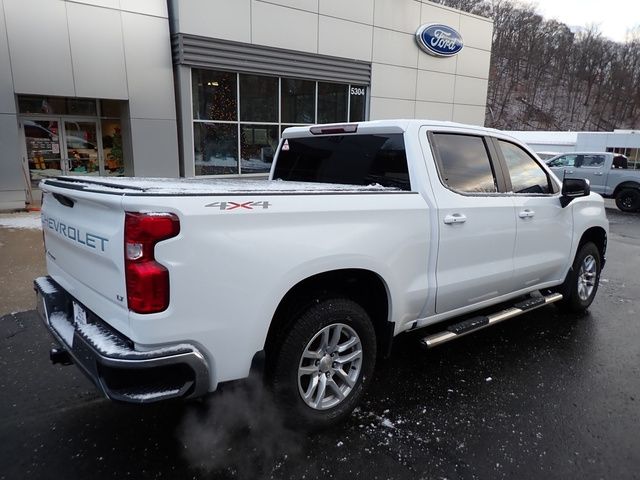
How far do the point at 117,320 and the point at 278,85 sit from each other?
515 inches

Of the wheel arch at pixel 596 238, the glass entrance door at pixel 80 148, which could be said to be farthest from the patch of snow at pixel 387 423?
the glass entrance door at pixel 80 148

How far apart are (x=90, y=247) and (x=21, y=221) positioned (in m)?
8.79

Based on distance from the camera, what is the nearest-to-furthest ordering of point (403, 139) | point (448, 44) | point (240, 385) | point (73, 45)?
1. point (240, 385)
2. point (403, 139)
3. point (73, 45)
4. point (448, 44)

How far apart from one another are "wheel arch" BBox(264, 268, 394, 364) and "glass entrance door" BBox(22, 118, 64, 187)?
1190 centimetres

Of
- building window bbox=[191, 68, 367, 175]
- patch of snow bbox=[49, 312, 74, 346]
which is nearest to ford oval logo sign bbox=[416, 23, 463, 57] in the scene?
building window bbox=[191, 68, 367, 175]

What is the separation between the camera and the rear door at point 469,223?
348 cm

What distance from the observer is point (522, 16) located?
82375 mm

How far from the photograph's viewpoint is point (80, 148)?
43.5ft

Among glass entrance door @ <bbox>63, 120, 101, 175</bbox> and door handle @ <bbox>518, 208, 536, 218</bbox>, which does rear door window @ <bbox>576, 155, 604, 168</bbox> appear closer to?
door handle @ <bbox>518, 208, 536, 218</bbox>

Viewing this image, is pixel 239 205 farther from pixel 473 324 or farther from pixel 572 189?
pixel 572 189

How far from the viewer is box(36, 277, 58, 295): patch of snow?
122 inches

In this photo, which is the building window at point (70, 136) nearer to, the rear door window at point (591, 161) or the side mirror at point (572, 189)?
the side mirror at point (572, 189)

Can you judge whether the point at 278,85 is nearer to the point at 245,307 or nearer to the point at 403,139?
the point at 403,139

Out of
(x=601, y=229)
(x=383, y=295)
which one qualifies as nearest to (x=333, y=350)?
(x=383, y=295)
